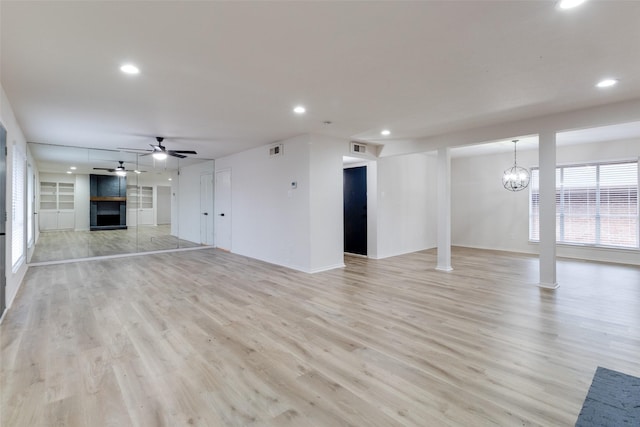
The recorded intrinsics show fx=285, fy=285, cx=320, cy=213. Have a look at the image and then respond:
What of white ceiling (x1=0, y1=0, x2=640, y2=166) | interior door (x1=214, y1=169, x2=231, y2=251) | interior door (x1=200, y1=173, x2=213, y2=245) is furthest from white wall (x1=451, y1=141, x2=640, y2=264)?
interior door (x1=200, y1=173, x2=213, y2=245)

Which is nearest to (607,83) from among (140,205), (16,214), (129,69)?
(129,69)

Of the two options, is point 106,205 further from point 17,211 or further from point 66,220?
point 17,211

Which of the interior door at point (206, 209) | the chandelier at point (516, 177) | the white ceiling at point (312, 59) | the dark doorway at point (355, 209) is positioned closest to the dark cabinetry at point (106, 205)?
the interior door at point (206, 209)

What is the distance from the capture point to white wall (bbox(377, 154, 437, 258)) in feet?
23.1

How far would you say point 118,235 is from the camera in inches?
375

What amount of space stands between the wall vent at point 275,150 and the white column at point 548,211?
15.2 feet

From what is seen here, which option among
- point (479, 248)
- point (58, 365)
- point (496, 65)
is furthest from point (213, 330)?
point (479, 248)

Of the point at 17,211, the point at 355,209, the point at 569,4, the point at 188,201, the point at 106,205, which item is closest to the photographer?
the point at 569,4

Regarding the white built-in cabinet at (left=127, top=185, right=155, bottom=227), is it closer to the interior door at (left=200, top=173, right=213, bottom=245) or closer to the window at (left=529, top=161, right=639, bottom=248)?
the interior door at (left=200, top=173, right=213, bottom=245)

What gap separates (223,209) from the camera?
26.9ft

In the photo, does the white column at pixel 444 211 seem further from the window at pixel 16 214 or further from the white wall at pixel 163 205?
the white wall at pixel 163 205

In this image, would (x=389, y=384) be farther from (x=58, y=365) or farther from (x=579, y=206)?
(x=579, y=206)

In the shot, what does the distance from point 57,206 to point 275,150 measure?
8150mm

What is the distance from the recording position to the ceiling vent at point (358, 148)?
20.6 ft
